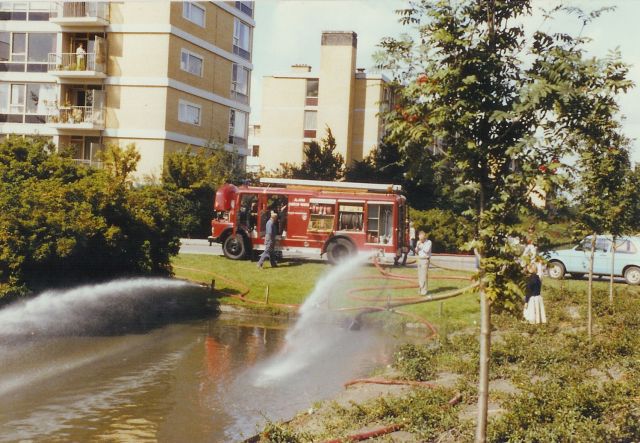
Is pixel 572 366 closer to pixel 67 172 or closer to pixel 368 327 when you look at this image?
pixel 368 327

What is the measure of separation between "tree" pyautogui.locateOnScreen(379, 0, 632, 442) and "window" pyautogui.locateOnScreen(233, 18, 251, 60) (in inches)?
1647

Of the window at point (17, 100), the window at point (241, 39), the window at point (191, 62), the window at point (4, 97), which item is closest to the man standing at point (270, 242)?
the window at point (191, 62)

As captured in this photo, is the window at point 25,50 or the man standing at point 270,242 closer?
the man standing at point 270,242

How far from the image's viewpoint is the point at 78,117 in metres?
41.2

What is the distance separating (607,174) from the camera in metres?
14.8

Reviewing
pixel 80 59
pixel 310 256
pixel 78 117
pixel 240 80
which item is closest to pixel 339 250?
pixel 310 256

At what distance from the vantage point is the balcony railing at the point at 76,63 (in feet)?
134

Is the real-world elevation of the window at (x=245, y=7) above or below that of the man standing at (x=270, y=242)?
above

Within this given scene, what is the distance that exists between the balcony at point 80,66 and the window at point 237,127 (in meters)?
9.76

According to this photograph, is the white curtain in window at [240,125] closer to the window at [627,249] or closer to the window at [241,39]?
the window at [241,39]

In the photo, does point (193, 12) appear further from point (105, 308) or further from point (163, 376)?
point (163, 376)

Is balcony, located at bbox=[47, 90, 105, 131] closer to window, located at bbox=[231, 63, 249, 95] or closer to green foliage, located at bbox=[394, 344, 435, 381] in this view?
window, located at bbox=[231, 63, 249, 95]

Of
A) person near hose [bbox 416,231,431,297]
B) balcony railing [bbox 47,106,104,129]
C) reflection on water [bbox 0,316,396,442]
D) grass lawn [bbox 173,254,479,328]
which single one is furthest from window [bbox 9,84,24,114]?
person near hose [bbox 416,231,431,297]

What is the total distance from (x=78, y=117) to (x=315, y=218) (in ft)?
66.5
